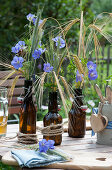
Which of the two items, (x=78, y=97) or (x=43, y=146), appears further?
(x=78, y=97)

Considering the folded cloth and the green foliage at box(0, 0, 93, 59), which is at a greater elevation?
the green foliage at box(0, 0, 93, 59)

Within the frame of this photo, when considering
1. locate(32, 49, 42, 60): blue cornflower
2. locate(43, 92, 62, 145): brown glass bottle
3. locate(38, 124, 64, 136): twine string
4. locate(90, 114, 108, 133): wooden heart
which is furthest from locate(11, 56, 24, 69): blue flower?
locate(90, 114, 108, 133): wooden heart

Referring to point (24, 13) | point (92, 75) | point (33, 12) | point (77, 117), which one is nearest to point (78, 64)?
point (92, 75)

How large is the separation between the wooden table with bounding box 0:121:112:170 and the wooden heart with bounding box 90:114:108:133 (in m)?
0.09

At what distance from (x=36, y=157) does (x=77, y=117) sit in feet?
1.61

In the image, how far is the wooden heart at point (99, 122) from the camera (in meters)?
1.60

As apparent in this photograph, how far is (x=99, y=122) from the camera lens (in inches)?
63.2

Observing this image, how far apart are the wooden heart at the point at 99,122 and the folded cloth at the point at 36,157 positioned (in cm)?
29

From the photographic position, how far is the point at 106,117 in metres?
1.61

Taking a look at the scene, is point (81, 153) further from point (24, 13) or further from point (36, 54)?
point (24, 13)

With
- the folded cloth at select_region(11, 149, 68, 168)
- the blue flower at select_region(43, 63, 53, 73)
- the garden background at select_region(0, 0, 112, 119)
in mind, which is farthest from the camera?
the garden background at select_region(0, 0, 112, 119)

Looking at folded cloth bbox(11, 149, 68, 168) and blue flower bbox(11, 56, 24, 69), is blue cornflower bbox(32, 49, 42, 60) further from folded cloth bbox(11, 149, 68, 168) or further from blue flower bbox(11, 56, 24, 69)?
folded cloth bbox(11, 149, 68, 168)

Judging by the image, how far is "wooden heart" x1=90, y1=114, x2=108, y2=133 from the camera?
1603mm

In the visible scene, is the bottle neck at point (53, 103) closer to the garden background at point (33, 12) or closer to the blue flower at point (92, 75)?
the blue flower at point (92, 75)
